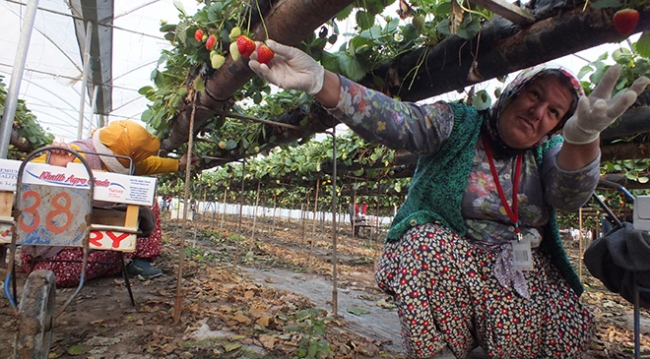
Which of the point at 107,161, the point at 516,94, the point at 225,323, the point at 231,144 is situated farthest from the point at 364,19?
the point at 231,144

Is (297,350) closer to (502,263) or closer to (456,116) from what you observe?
(502,263)

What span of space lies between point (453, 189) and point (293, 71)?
2.67 ft

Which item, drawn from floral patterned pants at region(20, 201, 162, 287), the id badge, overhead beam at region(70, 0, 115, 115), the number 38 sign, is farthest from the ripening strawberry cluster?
overhead beam at region(70, 0, 115, 115)

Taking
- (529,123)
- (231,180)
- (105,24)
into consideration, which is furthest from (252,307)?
(231,180)

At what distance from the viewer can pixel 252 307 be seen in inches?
121

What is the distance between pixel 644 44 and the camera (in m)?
1.52

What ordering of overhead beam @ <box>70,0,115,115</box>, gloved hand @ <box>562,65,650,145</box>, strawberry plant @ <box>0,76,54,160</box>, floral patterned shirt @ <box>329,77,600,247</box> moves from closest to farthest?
1. gloved hand @ <box>562,65,650,145</box>
2. floral patterned shirt @ <box>329,77,600,247</box>
3. strawberry plant @ <box>0,76,54,160</box>
4. overhead beam @ <box>70,0,115,115</box>

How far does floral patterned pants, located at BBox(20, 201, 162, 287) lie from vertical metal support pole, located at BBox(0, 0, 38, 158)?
38.7 inches

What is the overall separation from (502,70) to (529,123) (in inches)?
19.8

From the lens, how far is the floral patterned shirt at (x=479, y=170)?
1.19 meters

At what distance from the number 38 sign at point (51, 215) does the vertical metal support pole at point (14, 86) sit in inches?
85.0

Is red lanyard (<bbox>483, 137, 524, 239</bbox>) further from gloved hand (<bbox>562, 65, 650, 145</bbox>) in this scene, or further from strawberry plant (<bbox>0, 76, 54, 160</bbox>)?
strawberry plant (<bbox>0, 76, 54, 160</bbox>)

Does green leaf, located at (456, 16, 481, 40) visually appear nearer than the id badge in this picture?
No

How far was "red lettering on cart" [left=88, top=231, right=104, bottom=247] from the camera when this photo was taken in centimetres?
171
